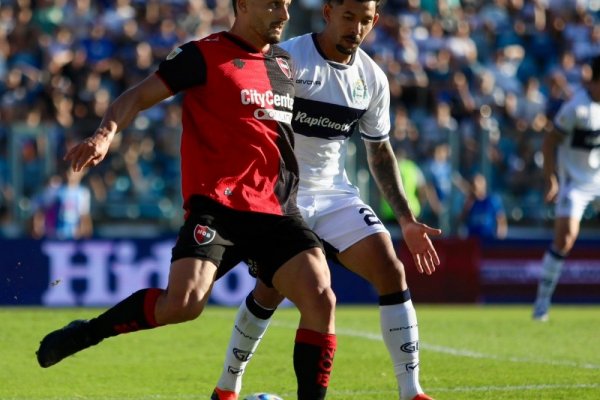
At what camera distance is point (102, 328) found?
21.2 ft

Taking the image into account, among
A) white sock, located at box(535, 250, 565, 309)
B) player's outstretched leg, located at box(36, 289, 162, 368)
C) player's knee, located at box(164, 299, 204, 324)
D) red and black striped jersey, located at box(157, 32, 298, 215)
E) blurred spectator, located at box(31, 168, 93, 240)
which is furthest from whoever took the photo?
blurred spectator, located at box(31, 168, 93, 240)

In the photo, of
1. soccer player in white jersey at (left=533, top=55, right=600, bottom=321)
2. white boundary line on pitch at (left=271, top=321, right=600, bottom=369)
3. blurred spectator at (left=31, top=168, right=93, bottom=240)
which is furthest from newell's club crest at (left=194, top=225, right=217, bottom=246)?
blurred spectator at (left=31, top=168, right=93, bottom=240)

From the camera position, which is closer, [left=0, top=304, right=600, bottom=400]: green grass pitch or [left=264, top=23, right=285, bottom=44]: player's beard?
[left=264, top=23, right=285, bottom=44]: player's beard

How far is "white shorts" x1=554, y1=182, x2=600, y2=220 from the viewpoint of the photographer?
Answer: 14.4m

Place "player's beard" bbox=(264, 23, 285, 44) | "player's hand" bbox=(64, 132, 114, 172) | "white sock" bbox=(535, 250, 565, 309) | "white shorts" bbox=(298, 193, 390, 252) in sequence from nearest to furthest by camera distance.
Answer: "player's hand" bbox=(64, 132, 114, 172)
"player's beard" bbox=(264, 23, 285, 44)
"white shorts" bbox=(298, 193, 390, 252)
"white sock" bbox=(535, 250, 565, 309)

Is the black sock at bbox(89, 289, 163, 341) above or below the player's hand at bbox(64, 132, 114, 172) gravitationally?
below

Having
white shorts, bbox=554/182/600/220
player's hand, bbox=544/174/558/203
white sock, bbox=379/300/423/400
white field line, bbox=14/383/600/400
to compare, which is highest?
white sock, bbox=379/300/423/400

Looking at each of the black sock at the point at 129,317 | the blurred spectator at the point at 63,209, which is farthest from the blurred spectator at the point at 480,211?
the black sock at the point at 129,317

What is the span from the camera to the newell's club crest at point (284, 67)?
274 inches

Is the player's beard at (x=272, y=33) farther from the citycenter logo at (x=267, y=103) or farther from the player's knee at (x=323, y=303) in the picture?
the player's knee at (x=323, y=303)

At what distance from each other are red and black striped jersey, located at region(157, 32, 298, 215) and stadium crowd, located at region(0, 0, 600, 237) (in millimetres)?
11332

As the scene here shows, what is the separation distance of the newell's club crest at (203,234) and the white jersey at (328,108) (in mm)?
1288

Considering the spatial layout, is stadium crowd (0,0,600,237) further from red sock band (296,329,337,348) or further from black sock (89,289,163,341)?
red sock band (296,329,337,348)

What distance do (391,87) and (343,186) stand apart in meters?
12.7
